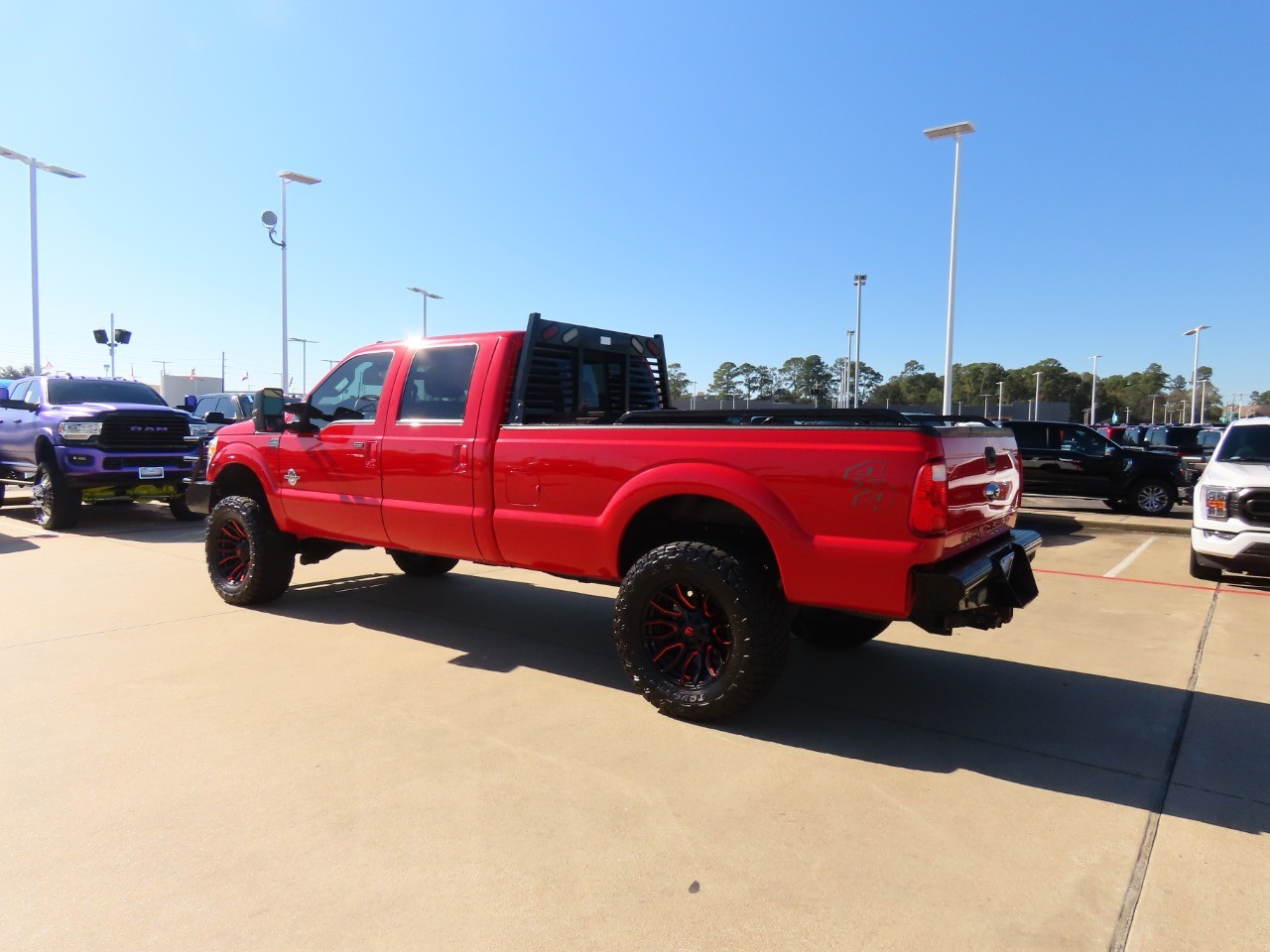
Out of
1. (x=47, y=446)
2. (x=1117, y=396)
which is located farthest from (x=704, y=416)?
(x=1117, y=396)

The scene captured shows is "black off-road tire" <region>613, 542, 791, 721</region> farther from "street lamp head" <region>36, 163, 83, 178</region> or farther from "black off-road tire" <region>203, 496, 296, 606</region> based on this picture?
"street lamp head" <region>36, 163, 83, 178</region>

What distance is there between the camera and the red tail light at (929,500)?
3268mm

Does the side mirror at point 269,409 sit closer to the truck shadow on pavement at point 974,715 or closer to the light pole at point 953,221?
the truck shadow on pavement at point 974,715

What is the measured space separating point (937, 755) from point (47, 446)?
11.7m

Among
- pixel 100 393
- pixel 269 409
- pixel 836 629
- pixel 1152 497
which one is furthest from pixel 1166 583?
pixel 100 393

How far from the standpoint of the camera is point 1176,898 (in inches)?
101

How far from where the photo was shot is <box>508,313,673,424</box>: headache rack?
16.0ft

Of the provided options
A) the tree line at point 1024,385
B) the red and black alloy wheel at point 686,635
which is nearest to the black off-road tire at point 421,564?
the red and black alloy wheel at point 686,635

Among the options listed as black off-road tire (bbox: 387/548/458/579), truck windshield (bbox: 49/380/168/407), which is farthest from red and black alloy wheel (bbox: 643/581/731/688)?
truck windshield (bbox: 49/380/168/407)

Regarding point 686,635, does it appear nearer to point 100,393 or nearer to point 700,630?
point 700,630

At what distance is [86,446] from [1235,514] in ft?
43.0

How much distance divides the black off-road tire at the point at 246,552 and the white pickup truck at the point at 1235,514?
8239 millimetres

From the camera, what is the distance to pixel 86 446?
10.4 metres

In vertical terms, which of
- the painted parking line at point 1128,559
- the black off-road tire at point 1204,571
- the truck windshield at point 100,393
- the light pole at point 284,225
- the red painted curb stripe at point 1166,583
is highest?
the light pole at point 284,225
